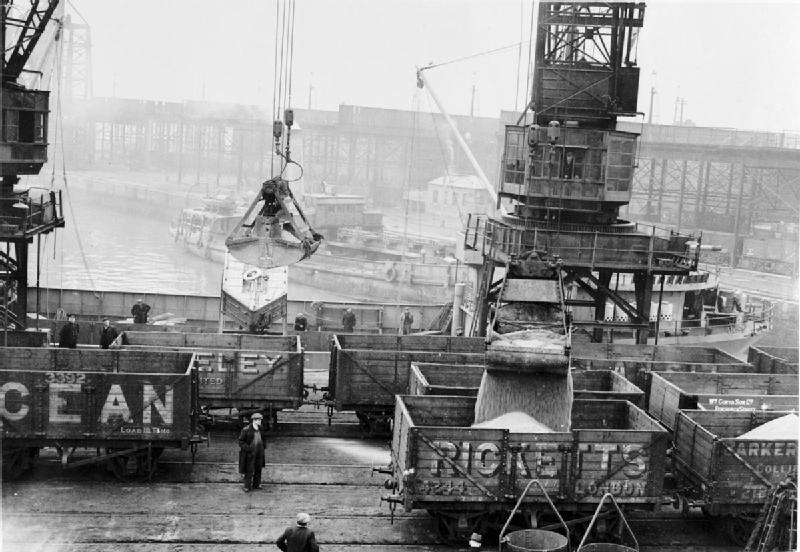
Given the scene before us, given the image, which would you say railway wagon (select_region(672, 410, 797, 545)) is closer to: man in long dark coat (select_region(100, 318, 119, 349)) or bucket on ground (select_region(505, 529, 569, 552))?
bucket on ground (select_region(505, 529, 569, 552))

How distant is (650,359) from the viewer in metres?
24.2

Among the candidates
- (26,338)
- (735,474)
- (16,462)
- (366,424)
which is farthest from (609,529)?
(26,338)

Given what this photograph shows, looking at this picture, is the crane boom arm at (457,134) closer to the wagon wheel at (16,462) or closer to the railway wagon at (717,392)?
the railway wagon at (717,392)

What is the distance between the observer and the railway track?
15.2 meters

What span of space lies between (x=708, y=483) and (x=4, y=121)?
20.5 m

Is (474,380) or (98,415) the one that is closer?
(98,415)

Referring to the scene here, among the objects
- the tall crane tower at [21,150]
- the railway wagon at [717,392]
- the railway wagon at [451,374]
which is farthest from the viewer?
the tall crane tower at [21,150]

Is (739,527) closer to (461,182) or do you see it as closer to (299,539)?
(299,539)

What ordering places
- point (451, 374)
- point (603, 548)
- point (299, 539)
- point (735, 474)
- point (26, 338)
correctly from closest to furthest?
point (299, 539), point (603, 548), point (735, 474), point (451, 374), point (26, 338)

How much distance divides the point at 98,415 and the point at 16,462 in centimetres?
180

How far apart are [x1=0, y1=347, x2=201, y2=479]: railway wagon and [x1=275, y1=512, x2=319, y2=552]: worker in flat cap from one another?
5345mm

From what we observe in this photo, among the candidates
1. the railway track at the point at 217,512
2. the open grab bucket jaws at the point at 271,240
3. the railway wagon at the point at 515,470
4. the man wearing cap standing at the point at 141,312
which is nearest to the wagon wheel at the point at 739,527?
the railway track at the point at 217,512

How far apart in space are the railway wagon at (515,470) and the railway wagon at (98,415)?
4.59m

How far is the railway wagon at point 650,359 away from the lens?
72.8ft
